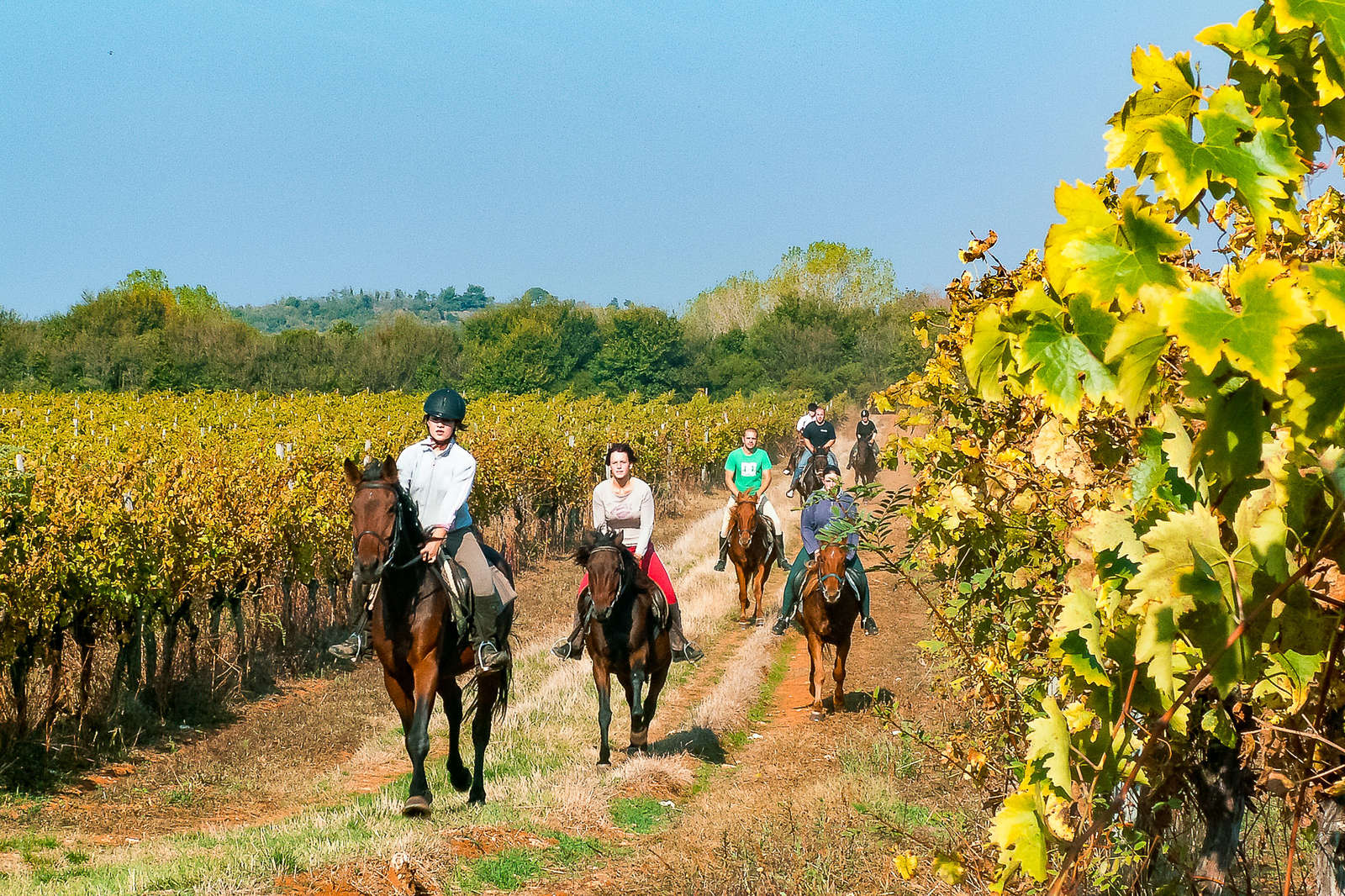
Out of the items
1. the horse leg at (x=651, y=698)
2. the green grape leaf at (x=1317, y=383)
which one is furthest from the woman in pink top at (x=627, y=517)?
the green grape leaf at (x=1317, y=383)

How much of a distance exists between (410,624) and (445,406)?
62.9 inches

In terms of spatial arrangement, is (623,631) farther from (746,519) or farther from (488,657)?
(746,519)

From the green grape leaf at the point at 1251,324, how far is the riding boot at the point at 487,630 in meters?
7.28

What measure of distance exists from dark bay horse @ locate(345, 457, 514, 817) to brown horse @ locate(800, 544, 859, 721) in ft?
12.6

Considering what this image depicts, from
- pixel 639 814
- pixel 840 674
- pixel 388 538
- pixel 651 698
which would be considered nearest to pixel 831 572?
pixel 840 674

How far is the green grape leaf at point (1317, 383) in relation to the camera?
125cm

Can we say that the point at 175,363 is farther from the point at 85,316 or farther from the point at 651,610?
the point at 651,610

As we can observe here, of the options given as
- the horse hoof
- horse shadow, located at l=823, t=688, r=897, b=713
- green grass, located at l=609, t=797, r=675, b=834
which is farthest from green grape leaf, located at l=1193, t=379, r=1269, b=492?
horse shadow, located at l=823, t=688, r=897, b=713

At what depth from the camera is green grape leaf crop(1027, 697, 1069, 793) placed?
5.31 ft

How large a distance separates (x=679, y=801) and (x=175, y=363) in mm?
59415

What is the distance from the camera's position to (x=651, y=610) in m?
9.39

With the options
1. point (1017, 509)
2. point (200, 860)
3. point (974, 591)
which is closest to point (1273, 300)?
point (1017, 509)

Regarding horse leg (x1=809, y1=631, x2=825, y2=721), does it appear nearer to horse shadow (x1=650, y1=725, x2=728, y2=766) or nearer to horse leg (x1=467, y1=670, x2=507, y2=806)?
horse shadow (x1=650, y1=725, x2=728, y2=766)

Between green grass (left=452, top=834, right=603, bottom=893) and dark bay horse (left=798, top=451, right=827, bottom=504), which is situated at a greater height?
dark bay horse (left=798, top=451, right=827, bottom=504)
